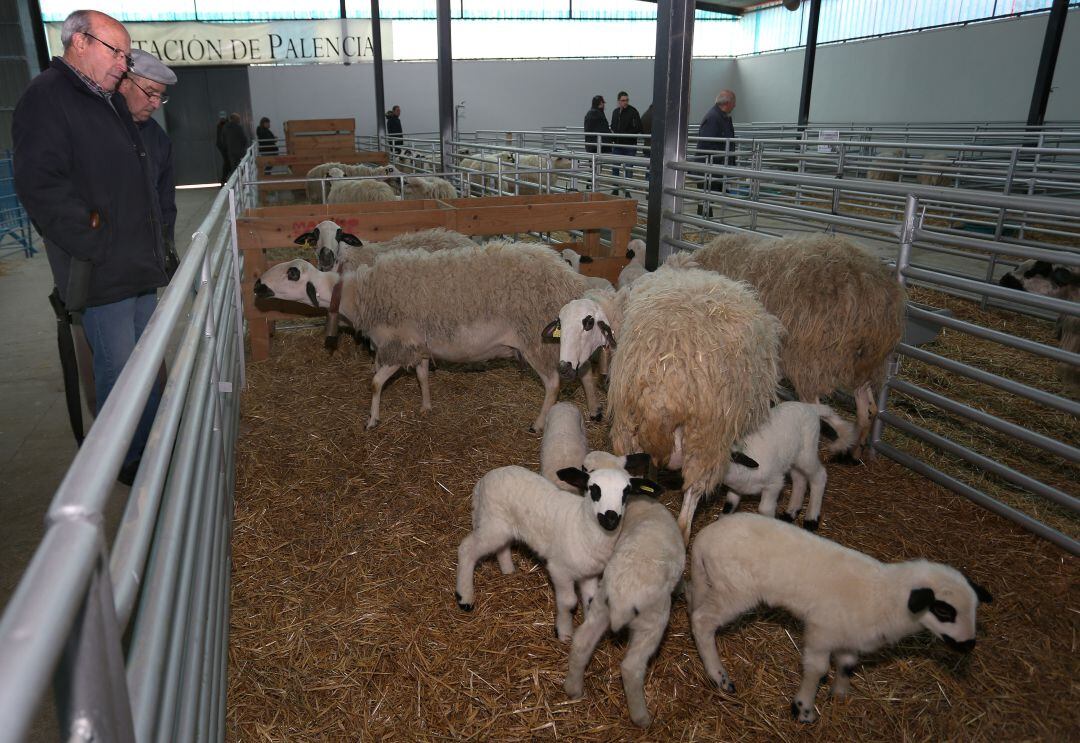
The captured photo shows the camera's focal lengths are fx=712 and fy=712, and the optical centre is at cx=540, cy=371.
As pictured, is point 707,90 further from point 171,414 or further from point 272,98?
point 171,414

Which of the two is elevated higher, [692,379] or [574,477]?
[692,379]

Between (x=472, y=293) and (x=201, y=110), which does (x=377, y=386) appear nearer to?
(x=472, y=293)

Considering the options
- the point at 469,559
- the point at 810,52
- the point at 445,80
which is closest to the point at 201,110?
the point at 445,80

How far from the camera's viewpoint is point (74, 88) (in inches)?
120

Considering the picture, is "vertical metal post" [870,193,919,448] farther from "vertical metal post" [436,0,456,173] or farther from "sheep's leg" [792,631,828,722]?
"vertical metal post" [436,0,456,173]

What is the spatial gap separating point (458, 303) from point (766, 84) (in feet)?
84.2

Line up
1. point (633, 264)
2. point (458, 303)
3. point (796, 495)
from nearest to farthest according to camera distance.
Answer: point (796, 495), point (458, 303), point (633, 264)

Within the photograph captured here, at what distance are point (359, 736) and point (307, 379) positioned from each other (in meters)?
3.84

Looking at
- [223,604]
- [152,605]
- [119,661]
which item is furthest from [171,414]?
[223,604]

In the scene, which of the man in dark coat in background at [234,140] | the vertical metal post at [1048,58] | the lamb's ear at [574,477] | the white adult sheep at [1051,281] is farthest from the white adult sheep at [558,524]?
the man in dark coat in background at [234,140]

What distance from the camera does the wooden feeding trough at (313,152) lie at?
15.5 meters

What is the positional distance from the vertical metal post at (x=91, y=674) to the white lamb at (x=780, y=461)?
2.91m

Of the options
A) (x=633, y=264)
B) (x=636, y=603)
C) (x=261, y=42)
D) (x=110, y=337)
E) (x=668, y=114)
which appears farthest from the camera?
(x=261, y=42)

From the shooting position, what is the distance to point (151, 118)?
12.6 feet
